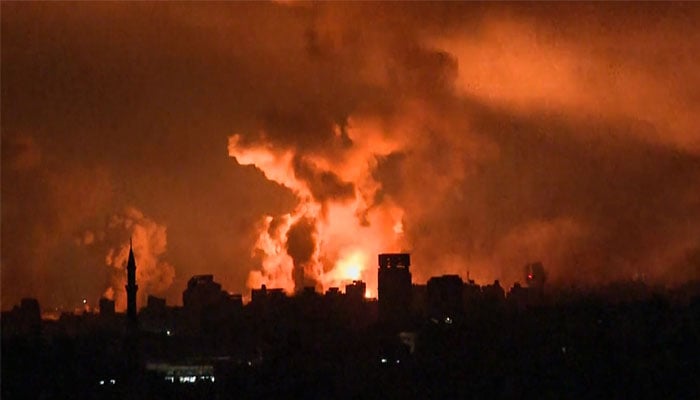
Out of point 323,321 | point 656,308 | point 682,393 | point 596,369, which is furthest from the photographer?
point 323,321

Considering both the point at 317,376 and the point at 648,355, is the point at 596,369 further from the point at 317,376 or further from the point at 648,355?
the point at 317,376

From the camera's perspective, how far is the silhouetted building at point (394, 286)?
44531 mm

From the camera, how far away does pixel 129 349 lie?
1460 inches

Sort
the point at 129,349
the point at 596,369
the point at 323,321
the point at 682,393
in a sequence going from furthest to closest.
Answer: the point at 323,321 → the point at 129,349 → the point at 596,369 → the point at 682,393

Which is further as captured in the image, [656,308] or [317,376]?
[656,308]

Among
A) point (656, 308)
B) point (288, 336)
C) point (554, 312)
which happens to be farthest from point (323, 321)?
point (656, 308)

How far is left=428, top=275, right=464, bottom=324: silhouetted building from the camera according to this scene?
4250 cm

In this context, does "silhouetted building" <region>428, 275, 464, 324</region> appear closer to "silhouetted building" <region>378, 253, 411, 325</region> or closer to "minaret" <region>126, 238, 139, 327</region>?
"silhouetted building" <region>378, 253, 411, 325</region>

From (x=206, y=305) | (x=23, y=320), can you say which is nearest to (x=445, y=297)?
(x=206, y=305)

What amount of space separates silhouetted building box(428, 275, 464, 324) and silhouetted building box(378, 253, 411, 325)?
0.80 meters

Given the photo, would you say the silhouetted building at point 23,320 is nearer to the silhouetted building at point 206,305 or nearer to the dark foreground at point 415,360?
the dark foreground at point 415,360

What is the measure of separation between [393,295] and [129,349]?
11.3m

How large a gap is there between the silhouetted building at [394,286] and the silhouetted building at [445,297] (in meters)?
0.80

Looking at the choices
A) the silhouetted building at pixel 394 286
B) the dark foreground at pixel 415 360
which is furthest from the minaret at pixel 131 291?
the silhouetted building at pixel 394 286
